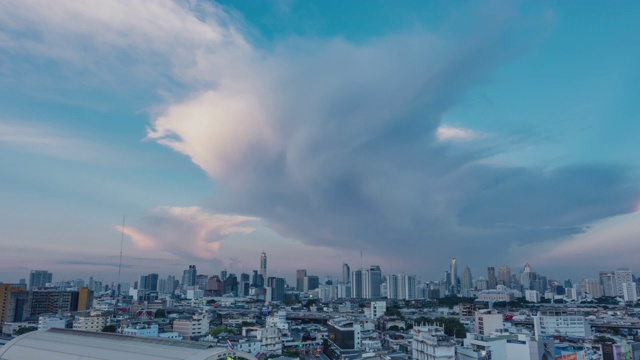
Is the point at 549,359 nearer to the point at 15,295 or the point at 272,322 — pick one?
the point at 272,322

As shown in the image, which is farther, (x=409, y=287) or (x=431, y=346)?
(x=409, y=287)

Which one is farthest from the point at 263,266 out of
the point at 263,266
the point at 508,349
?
the point at 508,349

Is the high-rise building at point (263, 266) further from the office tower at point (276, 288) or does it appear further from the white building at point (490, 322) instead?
the white building at point (490, 322)

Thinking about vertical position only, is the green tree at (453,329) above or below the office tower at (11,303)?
below

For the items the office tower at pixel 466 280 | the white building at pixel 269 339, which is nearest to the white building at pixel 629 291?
the office tower at pixel 466 280

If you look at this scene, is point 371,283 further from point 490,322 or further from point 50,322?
point 50,322

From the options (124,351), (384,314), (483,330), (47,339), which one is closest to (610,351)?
(483,330)
